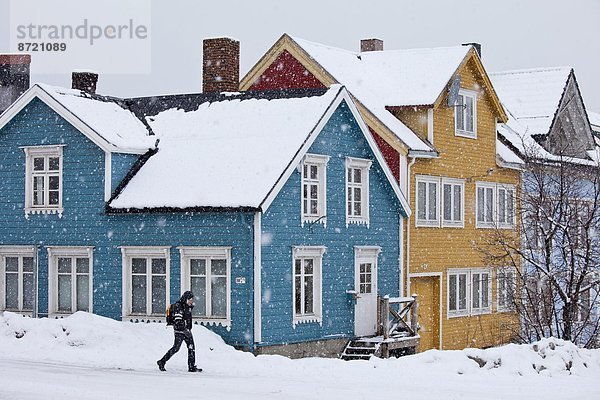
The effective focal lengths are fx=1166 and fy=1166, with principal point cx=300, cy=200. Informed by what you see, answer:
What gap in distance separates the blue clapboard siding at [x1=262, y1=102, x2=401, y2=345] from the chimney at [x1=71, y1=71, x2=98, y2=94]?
7.76m

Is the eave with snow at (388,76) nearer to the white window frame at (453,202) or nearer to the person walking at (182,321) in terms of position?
the white window frame at (453,202)

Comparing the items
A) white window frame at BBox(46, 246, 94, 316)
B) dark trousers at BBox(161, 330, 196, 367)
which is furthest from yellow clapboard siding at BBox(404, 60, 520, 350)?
dark trousers at BBox(161, 330, 196, 367)

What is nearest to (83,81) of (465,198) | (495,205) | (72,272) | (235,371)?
(72,272)

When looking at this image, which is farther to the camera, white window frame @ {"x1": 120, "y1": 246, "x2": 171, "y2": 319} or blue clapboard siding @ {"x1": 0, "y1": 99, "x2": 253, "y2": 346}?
white window frame @ {"x1": 120, "y1": 246, "x2": 171, "y2": 319}

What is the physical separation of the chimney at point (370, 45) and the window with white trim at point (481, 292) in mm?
8777

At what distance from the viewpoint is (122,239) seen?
28.6 m

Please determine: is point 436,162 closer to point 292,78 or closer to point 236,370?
point 292,78

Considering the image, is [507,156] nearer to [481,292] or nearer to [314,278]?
[481,292]

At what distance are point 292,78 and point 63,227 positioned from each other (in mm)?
9700

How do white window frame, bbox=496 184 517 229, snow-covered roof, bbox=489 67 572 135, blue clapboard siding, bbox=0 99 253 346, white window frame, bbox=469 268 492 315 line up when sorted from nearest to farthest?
blue clapboard siding, bbox=0 99 253 346, white window frame, bbox=469 268 492 315, white window frame, bbox=496 184 517 229, snow-covered roof, bbox=489 67 572 135

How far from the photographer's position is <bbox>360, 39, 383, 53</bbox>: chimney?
40897 mm

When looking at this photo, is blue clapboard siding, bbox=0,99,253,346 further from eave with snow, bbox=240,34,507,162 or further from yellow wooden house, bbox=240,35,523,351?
eave with snow, bbox=240,34,507,162

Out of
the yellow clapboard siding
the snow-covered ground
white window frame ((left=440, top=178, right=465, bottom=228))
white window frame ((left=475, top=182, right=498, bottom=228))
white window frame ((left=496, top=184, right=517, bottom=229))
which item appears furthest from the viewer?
white window frame ((left=496, top=184, right=517, bottom=229))

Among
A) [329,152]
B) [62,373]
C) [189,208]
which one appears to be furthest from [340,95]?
[62,373]
